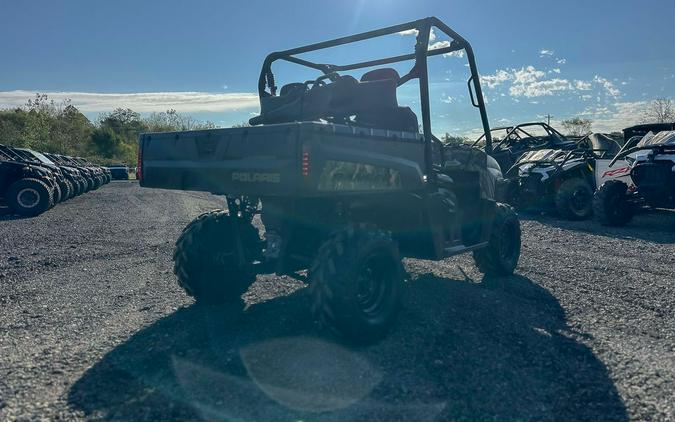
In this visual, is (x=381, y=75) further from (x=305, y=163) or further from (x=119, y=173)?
(x=119, y=173)

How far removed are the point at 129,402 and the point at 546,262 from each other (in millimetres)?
5917

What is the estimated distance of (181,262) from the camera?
186 inches

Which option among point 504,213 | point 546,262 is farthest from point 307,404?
point 546,262

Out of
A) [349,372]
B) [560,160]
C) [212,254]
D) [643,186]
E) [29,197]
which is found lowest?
[349,372]

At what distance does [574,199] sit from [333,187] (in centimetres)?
974

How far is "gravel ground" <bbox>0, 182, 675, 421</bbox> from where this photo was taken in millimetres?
2975

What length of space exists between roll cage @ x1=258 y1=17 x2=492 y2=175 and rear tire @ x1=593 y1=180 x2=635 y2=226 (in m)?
5.71

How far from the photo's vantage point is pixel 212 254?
480 cm

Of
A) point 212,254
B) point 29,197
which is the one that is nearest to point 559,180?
point 212,254

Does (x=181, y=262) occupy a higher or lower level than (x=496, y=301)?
higher

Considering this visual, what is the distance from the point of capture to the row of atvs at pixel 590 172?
9578 mm

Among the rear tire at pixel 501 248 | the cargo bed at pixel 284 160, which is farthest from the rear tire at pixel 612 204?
the cargo bed at pixel 284 160

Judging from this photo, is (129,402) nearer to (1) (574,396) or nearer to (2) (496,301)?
(1) (574,396)

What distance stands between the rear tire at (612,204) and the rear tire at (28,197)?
13.2 m
